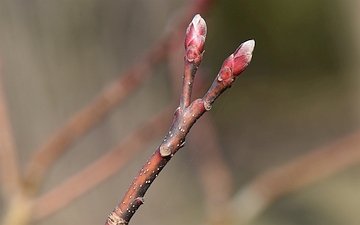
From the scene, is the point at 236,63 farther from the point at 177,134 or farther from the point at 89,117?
the point at 89,117

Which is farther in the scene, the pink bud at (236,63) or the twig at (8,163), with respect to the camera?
the twig at (8,163)

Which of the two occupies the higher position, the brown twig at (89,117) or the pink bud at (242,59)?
the brown twig at (89,117)

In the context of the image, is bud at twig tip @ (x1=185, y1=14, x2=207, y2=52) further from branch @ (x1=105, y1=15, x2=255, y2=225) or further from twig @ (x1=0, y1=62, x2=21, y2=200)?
twig @ (x1=0, y1=62, x2=21, y2=200)

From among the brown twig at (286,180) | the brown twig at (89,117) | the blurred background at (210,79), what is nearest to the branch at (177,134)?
the brown twig at (89,117)

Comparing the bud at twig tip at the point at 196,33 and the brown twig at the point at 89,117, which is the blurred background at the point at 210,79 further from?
the bud at twig tip at the point at 196,33

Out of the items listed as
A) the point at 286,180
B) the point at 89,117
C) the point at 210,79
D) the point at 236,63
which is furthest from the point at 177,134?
the point at 210,79

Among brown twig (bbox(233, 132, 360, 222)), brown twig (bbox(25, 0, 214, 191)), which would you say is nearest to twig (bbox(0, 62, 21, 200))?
brown twig (bbox(25, 0, 214, 191))
